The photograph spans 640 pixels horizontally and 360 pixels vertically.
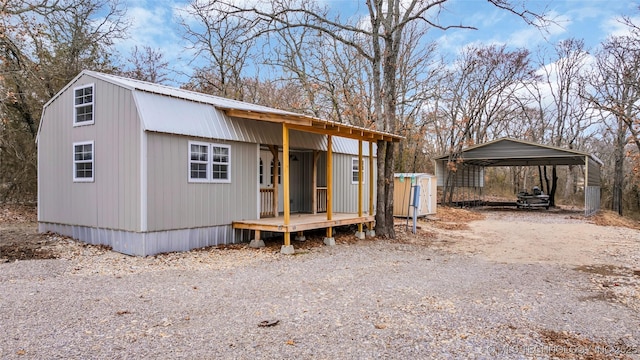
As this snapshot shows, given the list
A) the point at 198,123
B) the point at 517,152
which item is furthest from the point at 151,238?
the point at 517,152

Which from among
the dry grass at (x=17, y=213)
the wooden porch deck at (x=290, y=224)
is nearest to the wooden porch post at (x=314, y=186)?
the wooden porch deck at (x=290, y=224)

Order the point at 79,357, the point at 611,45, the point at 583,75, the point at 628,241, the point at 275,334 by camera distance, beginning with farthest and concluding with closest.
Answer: the point at 583,75 < the point at 611,45 < the point at 628,241 < the point at 275,334 < the point at 79,357

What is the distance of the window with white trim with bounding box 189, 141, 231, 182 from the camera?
864 centimetres

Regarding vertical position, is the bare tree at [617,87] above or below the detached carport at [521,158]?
above

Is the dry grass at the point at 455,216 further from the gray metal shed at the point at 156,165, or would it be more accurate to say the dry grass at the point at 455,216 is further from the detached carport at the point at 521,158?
the gray metal shed at the point at 156,165

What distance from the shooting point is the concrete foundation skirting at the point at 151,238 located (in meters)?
7.94

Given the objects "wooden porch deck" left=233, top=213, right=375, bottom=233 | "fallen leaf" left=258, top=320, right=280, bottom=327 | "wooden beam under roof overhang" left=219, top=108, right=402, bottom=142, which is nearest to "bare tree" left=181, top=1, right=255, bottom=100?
"wooden beam under roof overhang" left=219, top=108, right=402, bottom=142

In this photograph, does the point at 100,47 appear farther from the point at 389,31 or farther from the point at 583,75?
the point at 583,75

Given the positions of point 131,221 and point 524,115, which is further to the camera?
point 524,115

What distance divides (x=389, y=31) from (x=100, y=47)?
38.4ft

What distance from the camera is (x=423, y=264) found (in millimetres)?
7910

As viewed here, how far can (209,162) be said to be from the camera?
29.2 feet

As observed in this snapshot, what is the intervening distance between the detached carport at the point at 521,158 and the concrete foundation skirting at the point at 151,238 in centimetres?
1530

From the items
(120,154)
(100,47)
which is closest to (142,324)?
(120,154)
